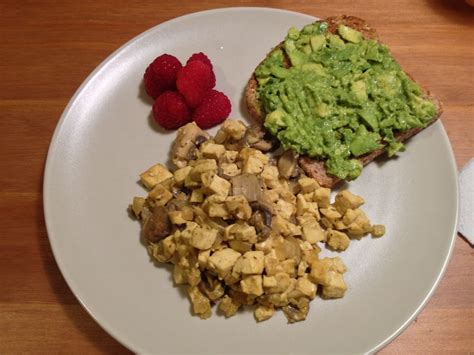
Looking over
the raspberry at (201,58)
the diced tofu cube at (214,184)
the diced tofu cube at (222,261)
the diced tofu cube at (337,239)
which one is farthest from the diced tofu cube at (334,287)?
the raspberry at (201,58)

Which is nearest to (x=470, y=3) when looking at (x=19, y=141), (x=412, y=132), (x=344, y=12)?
(x=344, y=12)

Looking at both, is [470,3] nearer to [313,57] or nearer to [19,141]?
[313,57]

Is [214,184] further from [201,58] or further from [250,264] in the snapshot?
[201,58]

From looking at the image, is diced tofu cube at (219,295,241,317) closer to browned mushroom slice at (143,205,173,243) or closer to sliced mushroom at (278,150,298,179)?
browned mushroom slice at (143,205,173,243)

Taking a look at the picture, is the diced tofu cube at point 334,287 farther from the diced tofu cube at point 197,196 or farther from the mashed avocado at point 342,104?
the diced tofu cube at point 197,196

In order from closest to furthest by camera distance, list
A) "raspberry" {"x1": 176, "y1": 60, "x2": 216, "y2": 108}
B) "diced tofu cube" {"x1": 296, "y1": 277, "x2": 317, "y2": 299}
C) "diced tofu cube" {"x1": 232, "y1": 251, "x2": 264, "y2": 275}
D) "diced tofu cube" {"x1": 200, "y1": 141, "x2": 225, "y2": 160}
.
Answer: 1. "diced tofu cube" {"x1": 232, "y1": 251, "x2": 264, "y2": 275}
2. "diced tofu cube" {"x1": 296, "y1": 277, "x2": 317, "y2": 299}
3. "diced tofu cube" {"x1": 200, "y1": 141, "x2": 225, "y2": 160}
4. "raspberry" {"x1": 176, "y1": 60, "x2": 216, "y2": 108}

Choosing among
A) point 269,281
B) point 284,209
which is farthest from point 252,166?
point 269,281

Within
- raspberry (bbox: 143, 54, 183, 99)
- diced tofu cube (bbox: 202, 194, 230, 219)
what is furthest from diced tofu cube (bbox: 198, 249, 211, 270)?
raspberry (bbox: 143, 54, 183, 99)
